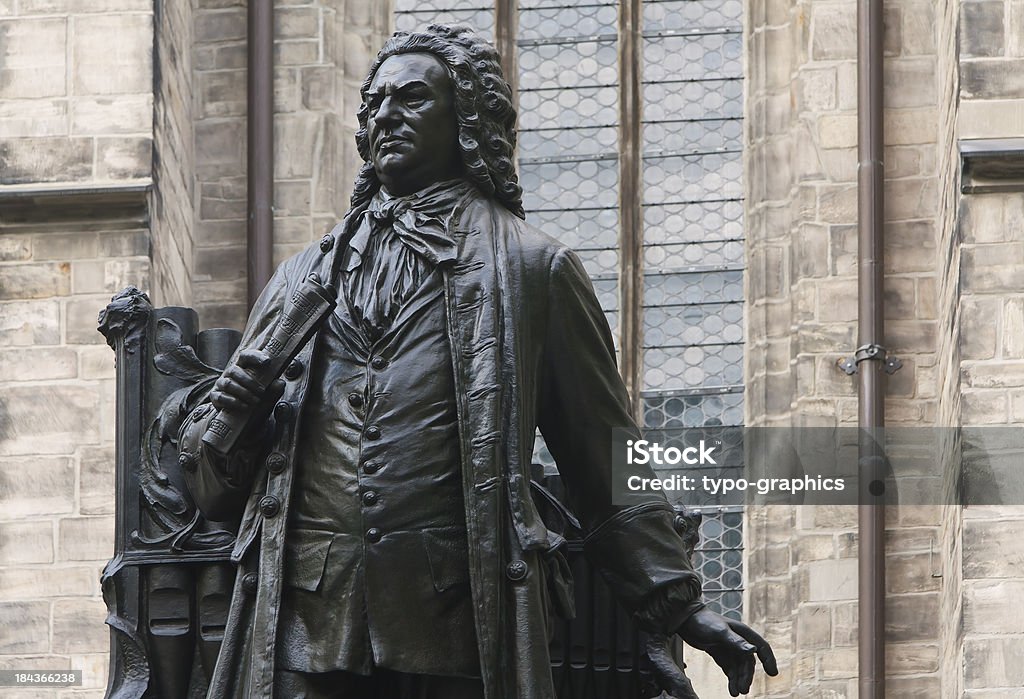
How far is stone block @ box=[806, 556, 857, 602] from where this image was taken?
11023 mm

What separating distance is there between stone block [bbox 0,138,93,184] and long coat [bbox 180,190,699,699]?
5.29 m

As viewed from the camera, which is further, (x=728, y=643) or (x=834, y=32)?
A: (x=834, y=32)

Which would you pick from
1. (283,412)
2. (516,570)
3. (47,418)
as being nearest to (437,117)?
(283,412)

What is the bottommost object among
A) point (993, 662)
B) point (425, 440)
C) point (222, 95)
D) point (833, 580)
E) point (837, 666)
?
point (837, 666)

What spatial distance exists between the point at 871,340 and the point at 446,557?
618 centimetres

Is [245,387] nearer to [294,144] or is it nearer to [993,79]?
[993,79]

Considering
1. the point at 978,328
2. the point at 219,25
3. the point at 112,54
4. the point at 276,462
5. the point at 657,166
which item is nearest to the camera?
the point at 276,462

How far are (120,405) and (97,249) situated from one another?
4899 millimetres

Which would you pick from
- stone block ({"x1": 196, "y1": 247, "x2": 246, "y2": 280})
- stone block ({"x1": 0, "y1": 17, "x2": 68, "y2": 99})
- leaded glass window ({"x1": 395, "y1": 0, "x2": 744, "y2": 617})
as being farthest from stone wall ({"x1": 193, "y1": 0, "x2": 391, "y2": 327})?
stone block ({"x1": 0, "y1": 17, "x2": 68, "y2": 99})

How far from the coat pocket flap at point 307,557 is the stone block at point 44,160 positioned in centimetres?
570

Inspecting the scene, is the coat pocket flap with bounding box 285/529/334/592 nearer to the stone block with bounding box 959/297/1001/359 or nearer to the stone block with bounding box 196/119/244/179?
the stone block with bounding box 959/297/1001/359

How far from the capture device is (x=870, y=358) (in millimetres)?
11195

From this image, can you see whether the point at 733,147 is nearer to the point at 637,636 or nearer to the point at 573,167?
the point at 573,167

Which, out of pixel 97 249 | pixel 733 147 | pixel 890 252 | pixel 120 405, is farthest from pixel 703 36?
pixel 120 405
